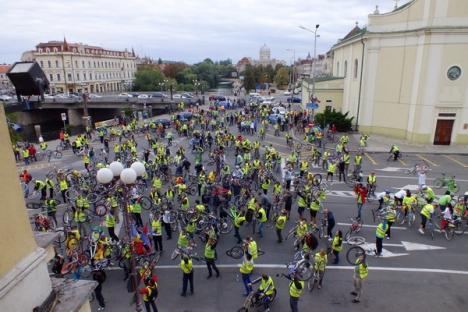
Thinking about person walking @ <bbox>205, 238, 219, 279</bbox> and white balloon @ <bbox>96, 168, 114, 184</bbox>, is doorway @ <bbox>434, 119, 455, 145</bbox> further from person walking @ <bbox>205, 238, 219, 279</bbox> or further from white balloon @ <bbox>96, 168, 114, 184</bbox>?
white balloon @ <bbox>96, 168, 114, 184</bbox>

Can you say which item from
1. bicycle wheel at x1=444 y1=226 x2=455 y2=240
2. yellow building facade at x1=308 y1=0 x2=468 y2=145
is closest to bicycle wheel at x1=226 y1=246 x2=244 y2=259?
bicycle wheel at x1=444 y1=226 x2=455 y2=240

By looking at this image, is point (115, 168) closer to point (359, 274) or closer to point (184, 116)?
point (359, 274)

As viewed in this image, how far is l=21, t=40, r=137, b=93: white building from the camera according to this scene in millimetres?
82750

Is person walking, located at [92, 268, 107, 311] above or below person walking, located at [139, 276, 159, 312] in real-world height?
below

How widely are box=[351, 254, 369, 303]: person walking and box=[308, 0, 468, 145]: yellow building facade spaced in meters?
23.7

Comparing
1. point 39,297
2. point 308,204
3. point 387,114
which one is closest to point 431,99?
point 387,114

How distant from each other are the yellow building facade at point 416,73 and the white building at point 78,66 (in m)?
74.2

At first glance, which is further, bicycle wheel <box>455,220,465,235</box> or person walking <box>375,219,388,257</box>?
bicycle wheel <box>455,220,465,235</box>

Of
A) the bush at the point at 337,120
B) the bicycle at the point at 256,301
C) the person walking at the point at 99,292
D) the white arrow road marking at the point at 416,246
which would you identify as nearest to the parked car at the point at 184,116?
the bush at the point at 337,120

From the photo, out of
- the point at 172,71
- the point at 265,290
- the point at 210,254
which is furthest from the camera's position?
the point at 172,71

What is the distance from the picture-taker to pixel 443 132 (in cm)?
2934

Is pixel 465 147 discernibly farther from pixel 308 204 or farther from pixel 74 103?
pixel 74 103

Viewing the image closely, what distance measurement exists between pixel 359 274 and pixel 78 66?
92436mm

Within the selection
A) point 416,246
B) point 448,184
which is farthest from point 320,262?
point 448,184
